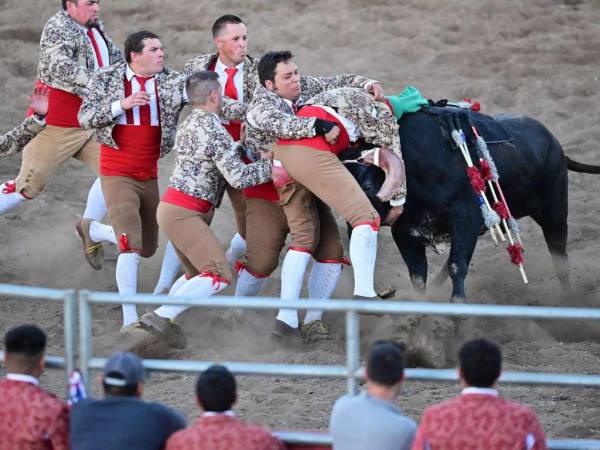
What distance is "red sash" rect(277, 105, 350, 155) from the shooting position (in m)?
8.33

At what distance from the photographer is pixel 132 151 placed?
8.76 m

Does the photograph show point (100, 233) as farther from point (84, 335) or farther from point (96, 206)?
point (84, 335)

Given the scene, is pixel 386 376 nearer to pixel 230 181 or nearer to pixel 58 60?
pixel 230 181

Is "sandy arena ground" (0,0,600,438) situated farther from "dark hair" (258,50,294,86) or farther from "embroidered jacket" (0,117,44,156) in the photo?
"dark hair" (258,50,294,86)

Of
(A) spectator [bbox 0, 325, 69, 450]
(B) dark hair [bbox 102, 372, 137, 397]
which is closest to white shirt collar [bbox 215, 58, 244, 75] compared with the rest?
(A) spectator [bbox 0, 325, 69, 450]

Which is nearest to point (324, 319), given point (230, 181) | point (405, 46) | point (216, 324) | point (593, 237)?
point (216, 324)

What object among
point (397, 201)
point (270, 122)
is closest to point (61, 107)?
point (270, 122)

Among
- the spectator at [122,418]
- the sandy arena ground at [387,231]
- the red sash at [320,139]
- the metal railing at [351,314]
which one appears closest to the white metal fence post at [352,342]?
the metal railing at [351,314]

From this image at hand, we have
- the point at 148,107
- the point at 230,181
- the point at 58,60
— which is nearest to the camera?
the point at 230,181

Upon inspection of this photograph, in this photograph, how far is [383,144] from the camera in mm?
8648

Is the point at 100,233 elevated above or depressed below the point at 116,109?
below

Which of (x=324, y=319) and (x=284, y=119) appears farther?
(x=324, y=319)

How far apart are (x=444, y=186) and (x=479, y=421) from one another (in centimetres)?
413

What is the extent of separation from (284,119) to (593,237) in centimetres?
407
